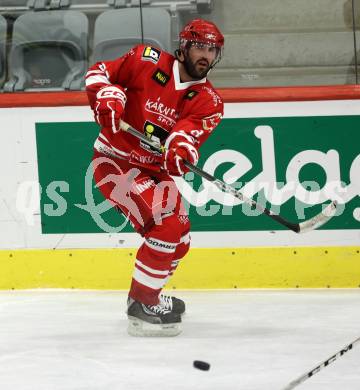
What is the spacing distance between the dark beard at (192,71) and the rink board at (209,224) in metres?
0.85

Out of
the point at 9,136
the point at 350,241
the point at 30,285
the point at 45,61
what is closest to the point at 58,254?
the point at 30,285

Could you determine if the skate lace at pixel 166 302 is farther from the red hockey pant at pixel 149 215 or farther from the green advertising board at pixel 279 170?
the green advertising board at pixel 279 170

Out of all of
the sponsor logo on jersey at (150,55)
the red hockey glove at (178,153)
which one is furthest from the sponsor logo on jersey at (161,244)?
the sponsor logo on jersey at (150,55)

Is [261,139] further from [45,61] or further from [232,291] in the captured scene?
[45,61]

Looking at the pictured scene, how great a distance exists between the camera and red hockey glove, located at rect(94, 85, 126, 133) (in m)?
3.40

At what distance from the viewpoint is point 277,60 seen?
180 inches

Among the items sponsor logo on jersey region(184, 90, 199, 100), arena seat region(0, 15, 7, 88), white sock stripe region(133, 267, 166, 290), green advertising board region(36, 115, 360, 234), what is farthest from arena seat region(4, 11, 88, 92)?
white sock stripe region(133, 267, 166, 290)

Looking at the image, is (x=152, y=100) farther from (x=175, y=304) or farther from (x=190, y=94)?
(x=175, y=304)

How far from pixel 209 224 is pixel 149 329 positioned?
998 millimetres

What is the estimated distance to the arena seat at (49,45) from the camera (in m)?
4.69

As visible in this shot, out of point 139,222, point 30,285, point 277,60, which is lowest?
point 30,285

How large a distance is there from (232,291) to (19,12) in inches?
66.0

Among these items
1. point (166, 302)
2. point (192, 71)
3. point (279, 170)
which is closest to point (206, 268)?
point (279, 170)

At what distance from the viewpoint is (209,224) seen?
14.6 ft
